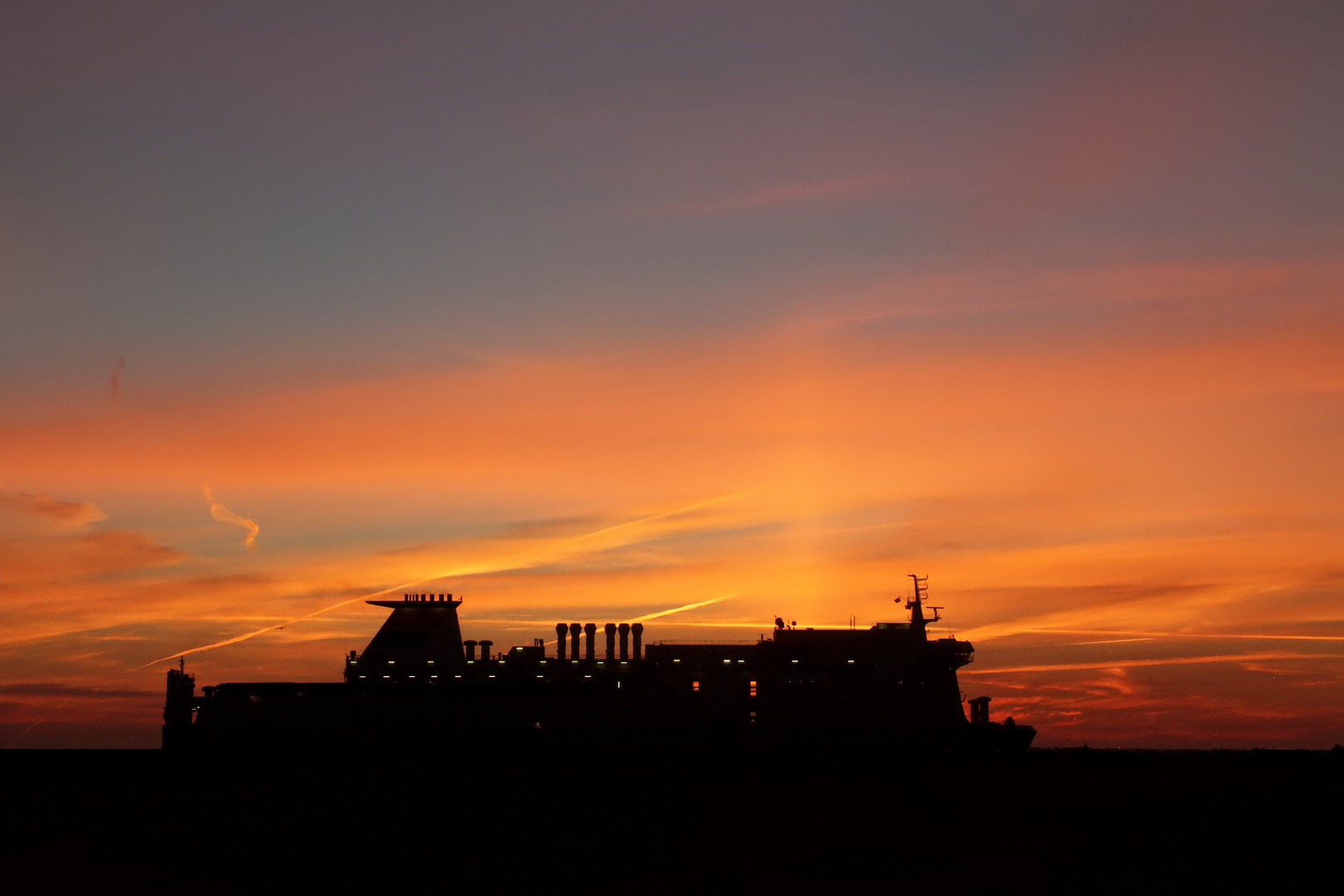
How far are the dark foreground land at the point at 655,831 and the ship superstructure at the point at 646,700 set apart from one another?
13.4 feet

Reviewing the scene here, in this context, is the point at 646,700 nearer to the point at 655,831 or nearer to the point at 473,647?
the point at 473,647

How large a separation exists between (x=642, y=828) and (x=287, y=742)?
104 feet

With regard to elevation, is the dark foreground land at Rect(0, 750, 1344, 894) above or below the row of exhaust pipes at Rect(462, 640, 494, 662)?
below

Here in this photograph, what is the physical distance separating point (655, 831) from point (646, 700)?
25341mm

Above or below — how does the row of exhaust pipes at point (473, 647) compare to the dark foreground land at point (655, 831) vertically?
above

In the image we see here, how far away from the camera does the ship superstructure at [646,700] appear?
5572 cm

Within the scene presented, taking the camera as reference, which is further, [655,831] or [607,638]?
[607,638]

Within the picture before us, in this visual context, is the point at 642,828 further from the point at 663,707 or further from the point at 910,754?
the point at 910,754

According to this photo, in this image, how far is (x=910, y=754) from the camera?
56.1 m

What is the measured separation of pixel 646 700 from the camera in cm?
5622

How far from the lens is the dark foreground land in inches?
970

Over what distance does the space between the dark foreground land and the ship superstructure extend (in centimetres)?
409

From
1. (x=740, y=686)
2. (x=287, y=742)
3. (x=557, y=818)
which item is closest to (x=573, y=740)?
(x=740, y=686)

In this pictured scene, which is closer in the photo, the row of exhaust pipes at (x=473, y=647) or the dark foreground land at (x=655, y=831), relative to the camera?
the dark foreground land at (x=655, y=831)
